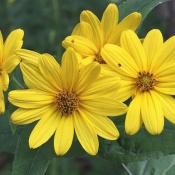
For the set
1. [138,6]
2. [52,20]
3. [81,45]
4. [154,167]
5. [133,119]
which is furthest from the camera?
[52,20]

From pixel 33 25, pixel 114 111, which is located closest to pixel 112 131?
pixel 114 111

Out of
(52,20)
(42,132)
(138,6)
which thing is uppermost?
(52,20)

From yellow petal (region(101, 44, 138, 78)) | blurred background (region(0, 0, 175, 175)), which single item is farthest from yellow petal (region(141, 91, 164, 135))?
blurred background (region(0, 0, 175, 175))

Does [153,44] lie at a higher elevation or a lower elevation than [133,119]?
higher

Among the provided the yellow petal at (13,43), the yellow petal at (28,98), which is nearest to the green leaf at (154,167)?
the yellow petal at (28,98)

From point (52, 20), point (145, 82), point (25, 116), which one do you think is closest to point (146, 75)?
point (145, 82)

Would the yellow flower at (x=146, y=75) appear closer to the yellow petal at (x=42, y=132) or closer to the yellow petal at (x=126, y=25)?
the yellow petal at (x=126, y=25)

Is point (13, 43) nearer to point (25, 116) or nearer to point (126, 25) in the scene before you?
point (25, 116)

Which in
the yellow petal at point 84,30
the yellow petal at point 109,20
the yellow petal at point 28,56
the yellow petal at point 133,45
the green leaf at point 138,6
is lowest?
the yellow petal at point 28,56
